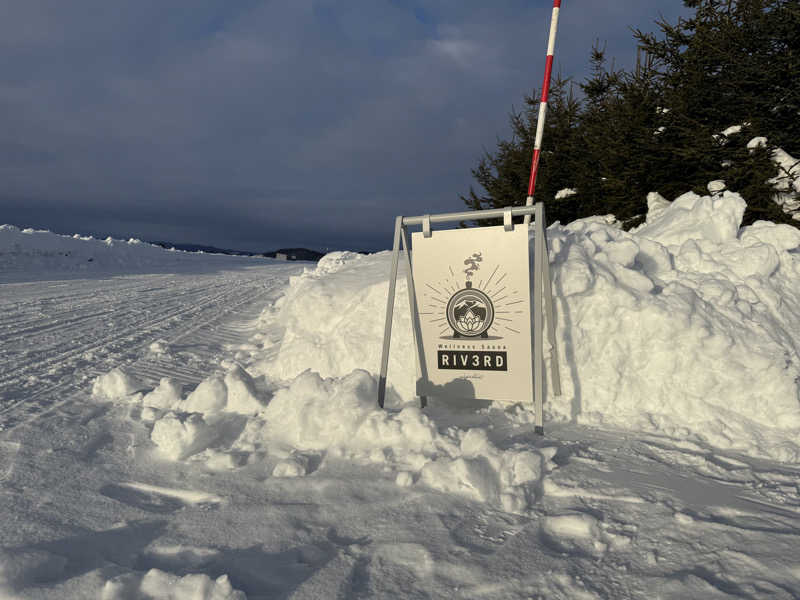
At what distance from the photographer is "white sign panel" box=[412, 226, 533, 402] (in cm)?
344

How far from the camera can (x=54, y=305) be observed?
8781 mm

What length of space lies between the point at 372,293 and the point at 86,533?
312 cm

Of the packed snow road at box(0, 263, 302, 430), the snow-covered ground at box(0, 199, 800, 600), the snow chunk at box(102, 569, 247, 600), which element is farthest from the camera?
the packed snow road at box(0, 263, 302, 430)

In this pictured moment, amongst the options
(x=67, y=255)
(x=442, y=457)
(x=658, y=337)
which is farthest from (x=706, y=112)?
(x=67, y=255)

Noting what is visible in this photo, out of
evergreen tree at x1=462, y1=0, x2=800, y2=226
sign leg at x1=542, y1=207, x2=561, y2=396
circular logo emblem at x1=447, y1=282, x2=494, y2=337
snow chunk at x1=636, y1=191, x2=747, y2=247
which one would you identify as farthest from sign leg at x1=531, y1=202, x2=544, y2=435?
evergreen tree at x1=462, y1=0, x2=800, y2=226

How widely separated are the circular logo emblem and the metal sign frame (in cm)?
33

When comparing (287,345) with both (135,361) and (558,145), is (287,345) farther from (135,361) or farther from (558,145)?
(558,145)

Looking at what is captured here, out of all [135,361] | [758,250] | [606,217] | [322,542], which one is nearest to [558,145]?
[606,217]

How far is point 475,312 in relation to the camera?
3576 millimetres

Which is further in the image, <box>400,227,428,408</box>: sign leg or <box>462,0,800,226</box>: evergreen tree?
Answer: <box>462,0,800,226</box>: evergreen tree

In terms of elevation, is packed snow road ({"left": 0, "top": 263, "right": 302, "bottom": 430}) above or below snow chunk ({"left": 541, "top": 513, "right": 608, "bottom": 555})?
above

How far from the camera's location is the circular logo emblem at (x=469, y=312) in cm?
354

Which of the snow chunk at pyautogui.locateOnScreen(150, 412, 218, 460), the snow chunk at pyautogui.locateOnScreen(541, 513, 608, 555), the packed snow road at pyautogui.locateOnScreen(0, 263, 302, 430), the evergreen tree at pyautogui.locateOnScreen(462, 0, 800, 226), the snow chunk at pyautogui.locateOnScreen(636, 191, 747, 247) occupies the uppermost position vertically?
the evergreen tree at pyautogui.locateOnScreen(462, 0, 800, 226)

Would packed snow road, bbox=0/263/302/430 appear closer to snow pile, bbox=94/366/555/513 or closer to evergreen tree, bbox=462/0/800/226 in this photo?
snow pile, bbox=94/366/555/513
